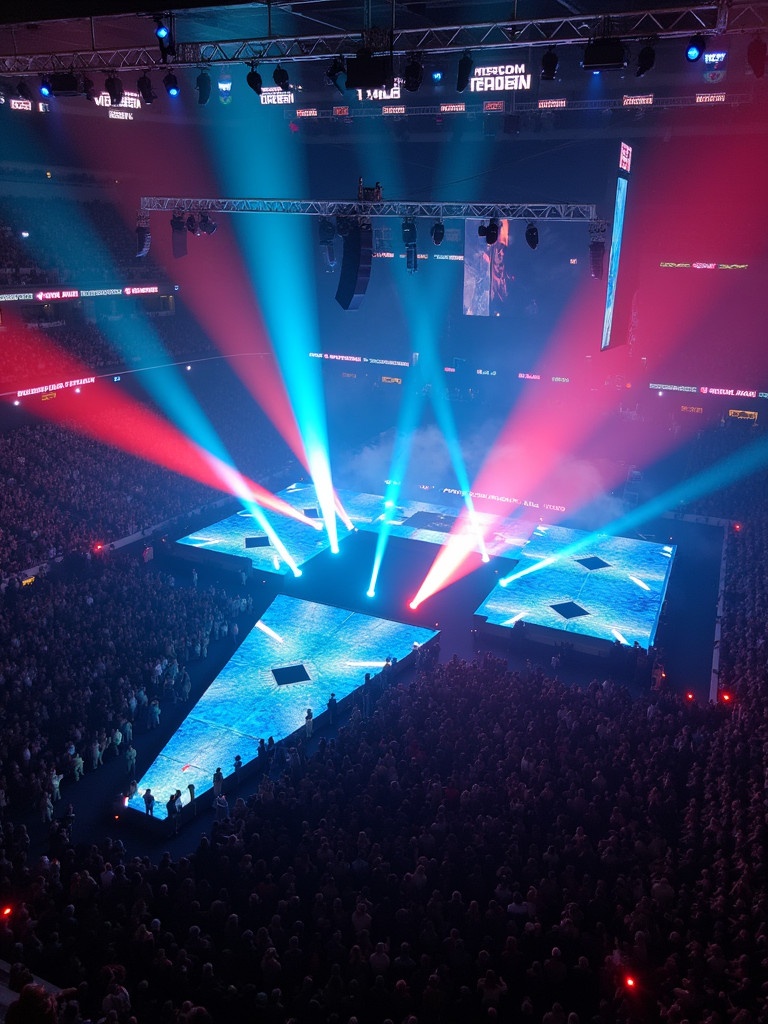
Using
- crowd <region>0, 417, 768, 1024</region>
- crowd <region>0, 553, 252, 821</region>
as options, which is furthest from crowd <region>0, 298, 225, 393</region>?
crowd <region>0, 417, 768, 1024</region>

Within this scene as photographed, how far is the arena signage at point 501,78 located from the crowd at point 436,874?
1501 cm

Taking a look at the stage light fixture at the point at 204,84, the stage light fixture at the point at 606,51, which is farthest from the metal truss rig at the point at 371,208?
the stage light fixture at the point at 606,51

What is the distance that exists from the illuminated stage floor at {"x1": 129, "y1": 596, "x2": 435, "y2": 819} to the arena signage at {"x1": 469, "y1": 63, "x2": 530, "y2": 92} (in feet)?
46.0

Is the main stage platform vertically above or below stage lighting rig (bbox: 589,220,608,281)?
below

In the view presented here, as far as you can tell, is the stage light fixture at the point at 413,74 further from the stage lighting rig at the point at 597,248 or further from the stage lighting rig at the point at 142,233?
the stage lighting rig at the point at 142,233

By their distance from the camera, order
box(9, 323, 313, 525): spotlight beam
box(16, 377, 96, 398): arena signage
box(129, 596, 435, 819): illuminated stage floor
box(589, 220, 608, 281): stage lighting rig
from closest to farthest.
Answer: box(129, 596, 435, 819): illuminated stage floor
box(589, 220, 608, 281): stage lighting rig
box(16, 377, 96, 398): arena signage
box(9, 323, 313, 525): spotlight beam

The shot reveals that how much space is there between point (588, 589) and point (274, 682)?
9178mm

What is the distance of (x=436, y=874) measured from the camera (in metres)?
8.82

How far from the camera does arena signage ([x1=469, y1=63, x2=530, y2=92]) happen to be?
19.1 meters

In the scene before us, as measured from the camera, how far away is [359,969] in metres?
7.25

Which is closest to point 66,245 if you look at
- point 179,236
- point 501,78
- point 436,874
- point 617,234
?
point 179,236

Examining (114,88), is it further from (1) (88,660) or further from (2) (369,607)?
(2) (369,607)

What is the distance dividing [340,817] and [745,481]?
21.0 m

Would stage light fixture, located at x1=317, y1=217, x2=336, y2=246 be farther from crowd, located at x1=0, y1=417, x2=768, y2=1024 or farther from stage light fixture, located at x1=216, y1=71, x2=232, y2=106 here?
crowd, located at x1=0, y1=417, x2=768, y2=1024
